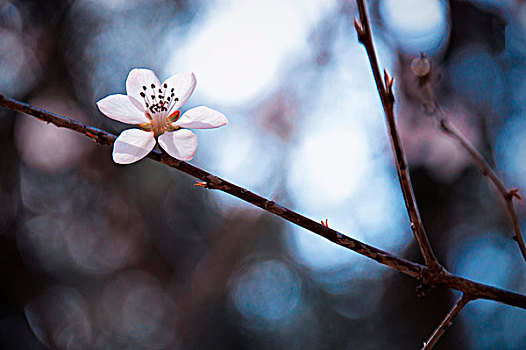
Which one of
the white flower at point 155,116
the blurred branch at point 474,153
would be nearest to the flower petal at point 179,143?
the white flower at point 155,116

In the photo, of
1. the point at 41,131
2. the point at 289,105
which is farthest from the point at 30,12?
the point at 289,105

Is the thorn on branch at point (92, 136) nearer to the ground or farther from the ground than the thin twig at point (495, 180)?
nearer to the ground

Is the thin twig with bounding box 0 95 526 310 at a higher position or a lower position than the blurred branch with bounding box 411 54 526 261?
lower

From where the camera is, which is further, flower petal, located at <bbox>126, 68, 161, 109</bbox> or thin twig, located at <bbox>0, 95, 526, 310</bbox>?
flower petal, located at <bbox>126, 68, 161, 109</bbox>

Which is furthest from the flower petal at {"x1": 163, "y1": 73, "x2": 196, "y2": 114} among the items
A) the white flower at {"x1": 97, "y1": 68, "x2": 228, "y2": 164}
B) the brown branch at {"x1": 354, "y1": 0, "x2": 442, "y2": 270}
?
the brown branch at {"x1": 354, "y1": 0, "x2": 442, "y2": 270}

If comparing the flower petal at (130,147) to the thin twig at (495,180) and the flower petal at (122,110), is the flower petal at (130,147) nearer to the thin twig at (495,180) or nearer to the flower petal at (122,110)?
the flower petal at (122,110)

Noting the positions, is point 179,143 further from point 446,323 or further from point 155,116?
point 446,323

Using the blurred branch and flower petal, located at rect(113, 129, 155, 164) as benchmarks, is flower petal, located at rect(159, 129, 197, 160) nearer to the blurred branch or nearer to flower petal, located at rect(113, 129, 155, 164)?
flower petal, located at rect(113, 129, 155, 164)
